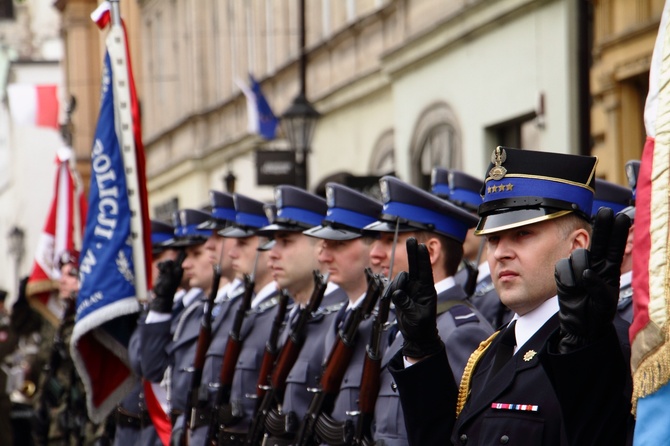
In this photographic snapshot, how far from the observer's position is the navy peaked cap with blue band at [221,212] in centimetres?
848

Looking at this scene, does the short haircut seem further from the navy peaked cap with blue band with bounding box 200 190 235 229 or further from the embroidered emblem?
the navy peaked cap with blue band with bounding box 200 190 235 229

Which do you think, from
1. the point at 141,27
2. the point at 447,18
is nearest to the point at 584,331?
the point at 447,18

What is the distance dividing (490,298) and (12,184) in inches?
1657

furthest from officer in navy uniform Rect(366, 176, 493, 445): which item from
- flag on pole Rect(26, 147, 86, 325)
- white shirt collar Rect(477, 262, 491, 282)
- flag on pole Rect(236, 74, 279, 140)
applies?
flag on pole Rect(236, 74, 279, 140)

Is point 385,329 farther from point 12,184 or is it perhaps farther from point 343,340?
point 12,184

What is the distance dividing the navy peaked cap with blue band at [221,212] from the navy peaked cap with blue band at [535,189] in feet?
14.7

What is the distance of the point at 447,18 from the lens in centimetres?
1384

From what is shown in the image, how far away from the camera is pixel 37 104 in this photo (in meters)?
22.4

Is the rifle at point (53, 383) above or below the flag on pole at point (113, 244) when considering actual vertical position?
below

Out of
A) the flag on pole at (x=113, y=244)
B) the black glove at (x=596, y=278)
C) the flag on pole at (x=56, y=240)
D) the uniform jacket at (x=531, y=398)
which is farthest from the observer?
the flag on pole at (x=56, y=240)

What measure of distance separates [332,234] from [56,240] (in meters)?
7.37

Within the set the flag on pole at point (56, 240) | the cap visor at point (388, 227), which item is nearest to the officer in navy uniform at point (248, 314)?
the cap visor at point (388, 227)

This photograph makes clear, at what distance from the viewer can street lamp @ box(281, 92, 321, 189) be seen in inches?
591

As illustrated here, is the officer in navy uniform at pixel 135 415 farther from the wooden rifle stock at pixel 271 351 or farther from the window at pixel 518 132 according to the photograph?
the window at pixel 518 132
